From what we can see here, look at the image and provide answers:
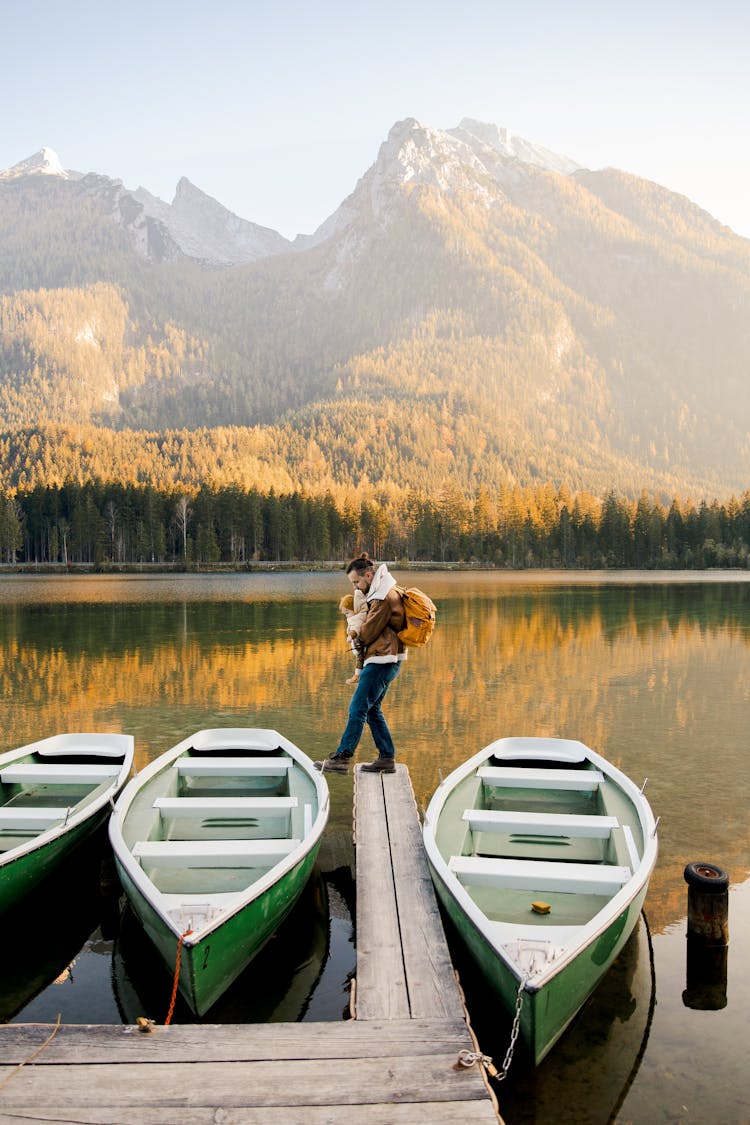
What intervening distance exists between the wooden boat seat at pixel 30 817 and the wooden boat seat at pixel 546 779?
5488mm

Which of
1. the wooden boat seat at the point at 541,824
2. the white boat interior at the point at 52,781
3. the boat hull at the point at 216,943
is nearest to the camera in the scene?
the boat hull at the point at 216,943

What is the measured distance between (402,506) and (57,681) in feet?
469

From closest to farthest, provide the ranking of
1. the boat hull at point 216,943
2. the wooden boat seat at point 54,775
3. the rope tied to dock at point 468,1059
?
the rope tied to dock at point 468,1059
the boat hull at point 216,943
the wooden boat seat at point 54,775

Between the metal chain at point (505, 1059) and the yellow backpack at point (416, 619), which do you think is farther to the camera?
the yellow backpack at point (416, 619)

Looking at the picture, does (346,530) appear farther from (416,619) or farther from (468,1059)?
(468,1059)

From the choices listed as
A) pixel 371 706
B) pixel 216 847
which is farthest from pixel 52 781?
pixel 371 706

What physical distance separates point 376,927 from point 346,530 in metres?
142

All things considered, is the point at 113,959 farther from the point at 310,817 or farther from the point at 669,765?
the point at 669,765

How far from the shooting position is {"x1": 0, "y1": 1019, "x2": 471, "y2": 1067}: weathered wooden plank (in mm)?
5594

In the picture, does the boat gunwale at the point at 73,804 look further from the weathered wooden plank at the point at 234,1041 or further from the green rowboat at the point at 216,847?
the weathered wooden plank at the point at 234,1041

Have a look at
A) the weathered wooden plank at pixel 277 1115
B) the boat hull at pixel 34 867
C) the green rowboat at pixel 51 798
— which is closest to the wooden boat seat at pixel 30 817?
the green rowboat at pixel 51 798

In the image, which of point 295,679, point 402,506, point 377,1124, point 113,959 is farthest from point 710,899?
point 402,506

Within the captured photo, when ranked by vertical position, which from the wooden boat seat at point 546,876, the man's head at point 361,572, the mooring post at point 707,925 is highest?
the man's head at point 361,572

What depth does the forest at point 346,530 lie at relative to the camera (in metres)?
133
